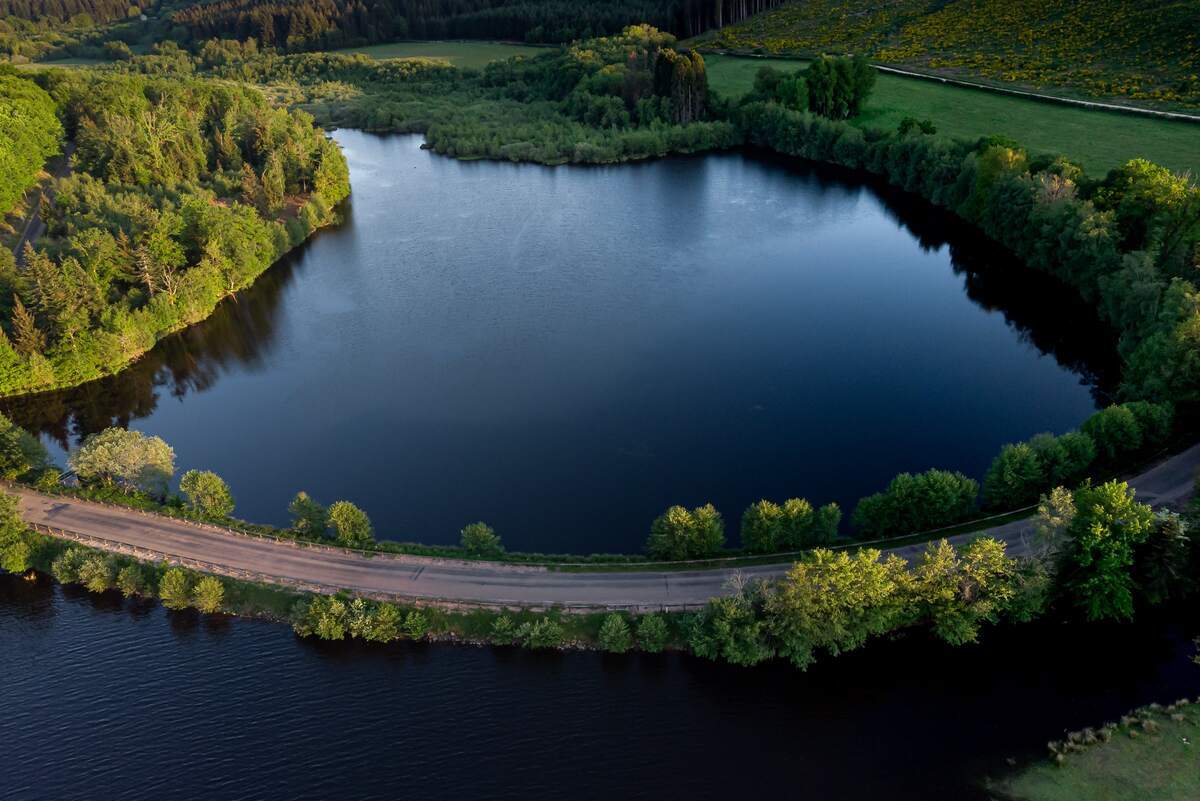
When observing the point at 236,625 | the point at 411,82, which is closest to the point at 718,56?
the point at 411,82

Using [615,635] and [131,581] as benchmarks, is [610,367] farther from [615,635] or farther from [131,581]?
[131,581]

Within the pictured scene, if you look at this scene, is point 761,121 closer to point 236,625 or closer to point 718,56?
point 718,56

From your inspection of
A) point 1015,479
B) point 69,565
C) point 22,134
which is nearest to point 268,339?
point 69,565

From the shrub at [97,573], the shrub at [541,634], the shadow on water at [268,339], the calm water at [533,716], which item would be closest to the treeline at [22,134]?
the shadow on water at [268,339]

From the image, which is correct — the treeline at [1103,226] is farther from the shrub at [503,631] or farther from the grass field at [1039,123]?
the shrub at [503,631]

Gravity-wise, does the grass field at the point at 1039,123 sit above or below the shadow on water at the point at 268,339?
above

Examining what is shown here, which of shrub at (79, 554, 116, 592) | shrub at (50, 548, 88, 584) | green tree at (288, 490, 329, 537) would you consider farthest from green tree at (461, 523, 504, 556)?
shrub at (50, 548, 88, 584)

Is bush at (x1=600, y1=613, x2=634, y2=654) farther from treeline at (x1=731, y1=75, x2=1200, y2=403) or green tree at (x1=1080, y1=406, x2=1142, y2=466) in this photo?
treeline at (x1=731, y1=75, x2=1200, y2=403)
